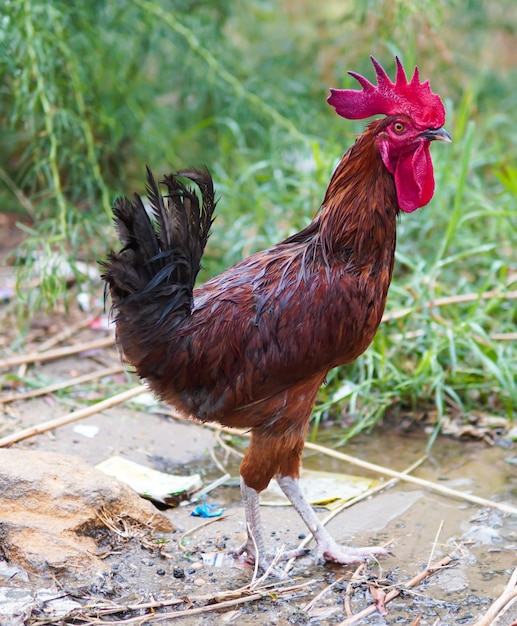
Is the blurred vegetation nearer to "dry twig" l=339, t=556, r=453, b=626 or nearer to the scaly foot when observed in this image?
the scaly foot

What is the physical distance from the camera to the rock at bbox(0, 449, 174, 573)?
3.14 metres

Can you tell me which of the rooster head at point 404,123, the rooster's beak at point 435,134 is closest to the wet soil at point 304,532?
the rooster head at point 404,123

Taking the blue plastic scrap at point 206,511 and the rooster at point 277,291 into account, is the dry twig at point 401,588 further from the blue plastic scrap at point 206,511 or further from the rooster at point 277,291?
the blue plastic scrap at point 206,511

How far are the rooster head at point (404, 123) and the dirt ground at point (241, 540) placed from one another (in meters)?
1.56

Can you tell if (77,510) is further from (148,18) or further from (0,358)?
(148,18)

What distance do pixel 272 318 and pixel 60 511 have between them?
4.00ft

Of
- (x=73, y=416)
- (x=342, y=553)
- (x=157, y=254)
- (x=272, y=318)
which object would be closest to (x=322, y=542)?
(x=342, y=553)

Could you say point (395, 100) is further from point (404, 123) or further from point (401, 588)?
point (401, 588)

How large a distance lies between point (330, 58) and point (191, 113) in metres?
1.74

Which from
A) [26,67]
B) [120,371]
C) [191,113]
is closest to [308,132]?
[191,113]

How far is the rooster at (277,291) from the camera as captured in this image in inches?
125

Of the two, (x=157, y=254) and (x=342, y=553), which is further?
(x=342, y=553)

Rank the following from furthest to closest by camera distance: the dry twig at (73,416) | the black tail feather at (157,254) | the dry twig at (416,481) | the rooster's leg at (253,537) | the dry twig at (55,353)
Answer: the dry twig at (55,353)
the dry twig at (73,416)
the dry twig at (416,481)
the rooster's leg at (253,537)
the black tail feather at (157,254)

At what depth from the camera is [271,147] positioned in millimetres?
6766
